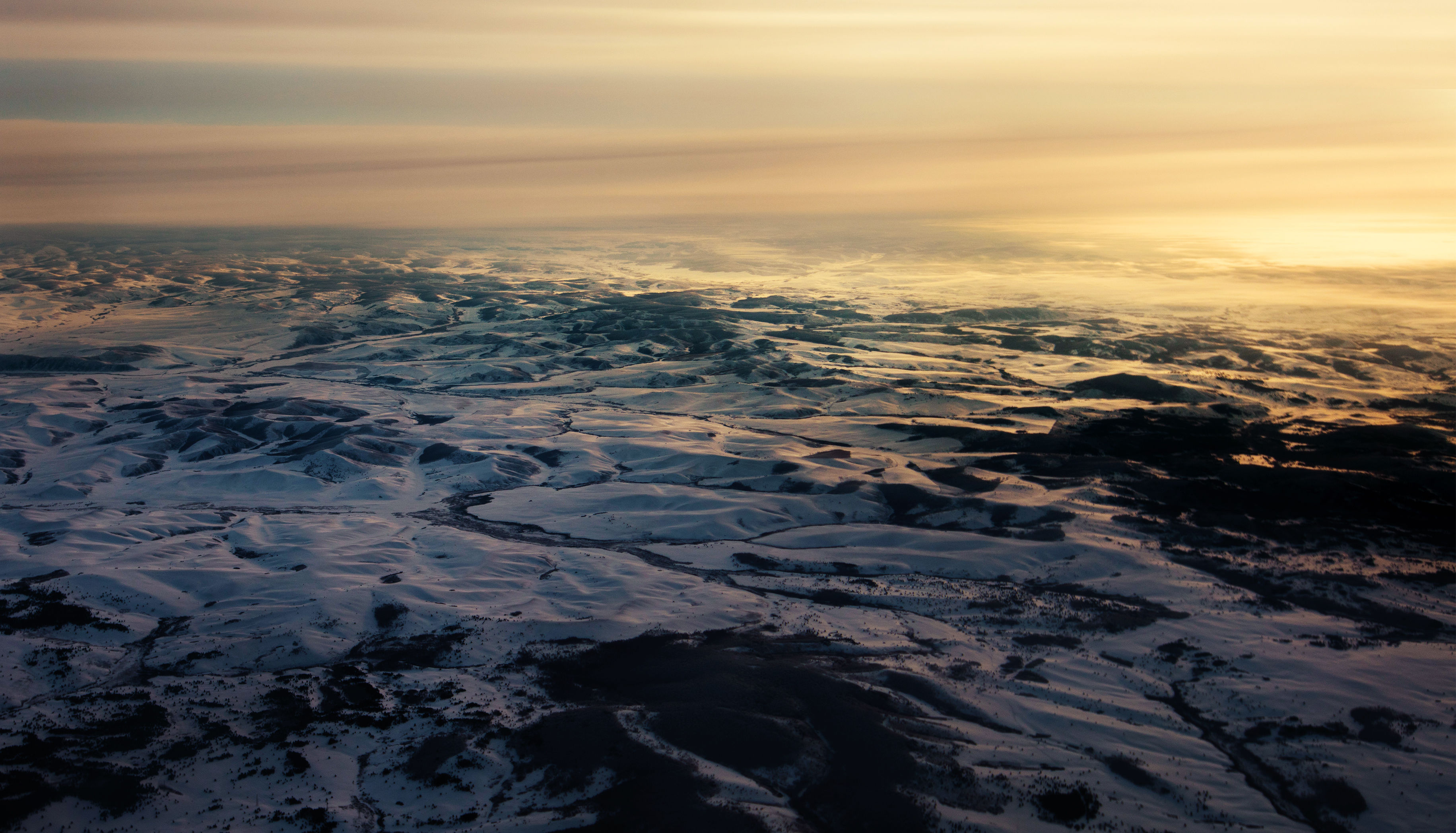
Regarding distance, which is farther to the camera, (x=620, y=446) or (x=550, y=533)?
(x=620, y=446)

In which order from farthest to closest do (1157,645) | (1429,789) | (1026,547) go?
(1026,547) → (1157,645) → (1429,789)

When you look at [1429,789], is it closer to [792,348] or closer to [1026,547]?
[1026,547]

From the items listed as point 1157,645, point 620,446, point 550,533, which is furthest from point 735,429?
point 1157,645

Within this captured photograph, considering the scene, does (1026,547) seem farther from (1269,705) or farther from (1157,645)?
(1269,705)

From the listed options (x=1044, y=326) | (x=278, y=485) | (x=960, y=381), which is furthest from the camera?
(x=1044, y=326)

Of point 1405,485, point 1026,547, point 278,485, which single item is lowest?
point 278,485

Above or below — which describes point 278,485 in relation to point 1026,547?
below
